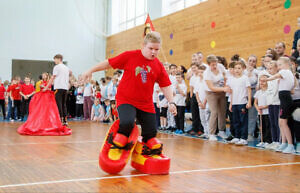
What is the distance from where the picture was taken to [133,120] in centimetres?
305

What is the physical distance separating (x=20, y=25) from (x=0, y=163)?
1323cm

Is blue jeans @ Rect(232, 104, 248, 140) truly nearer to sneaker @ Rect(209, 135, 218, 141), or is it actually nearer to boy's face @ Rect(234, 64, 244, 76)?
sneaker @ Rect(209, 135, 218, 141)

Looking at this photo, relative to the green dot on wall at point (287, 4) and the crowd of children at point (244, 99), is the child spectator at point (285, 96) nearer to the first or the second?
the crowd of children at point (244, 99)

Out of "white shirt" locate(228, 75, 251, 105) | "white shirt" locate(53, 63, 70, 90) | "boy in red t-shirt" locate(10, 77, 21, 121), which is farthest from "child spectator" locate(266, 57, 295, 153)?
"boy in red t-shirt" locate(10, 77, 21, 121)

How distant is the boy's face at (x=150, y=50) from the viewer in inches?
122

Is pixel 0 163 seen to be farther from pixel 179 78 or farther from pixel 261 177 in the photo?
pixel 179 78

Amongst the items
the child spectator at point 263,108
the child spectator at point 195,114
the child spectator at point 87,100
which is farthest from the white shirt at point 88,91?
the child spectator at point 263,108

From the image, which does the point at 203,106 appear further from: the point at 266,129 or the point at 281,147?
the point at 281,147

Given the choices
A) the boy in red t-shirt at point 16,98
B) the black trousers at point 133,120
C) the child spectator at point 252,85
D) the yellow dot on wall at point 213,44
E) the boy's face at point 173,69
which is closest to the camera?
the black trousers at point 133,120

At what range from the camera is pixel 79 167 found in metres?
3.19

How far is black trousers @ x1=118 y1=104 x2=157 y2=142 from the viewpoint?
3.04 metres

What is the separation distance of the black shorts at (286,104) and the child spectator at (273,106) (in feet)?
0.97

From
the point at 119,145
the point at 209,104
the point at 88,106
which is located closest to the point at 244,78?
the point at 209,104

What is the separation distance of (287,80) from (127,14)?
11.9 metres
